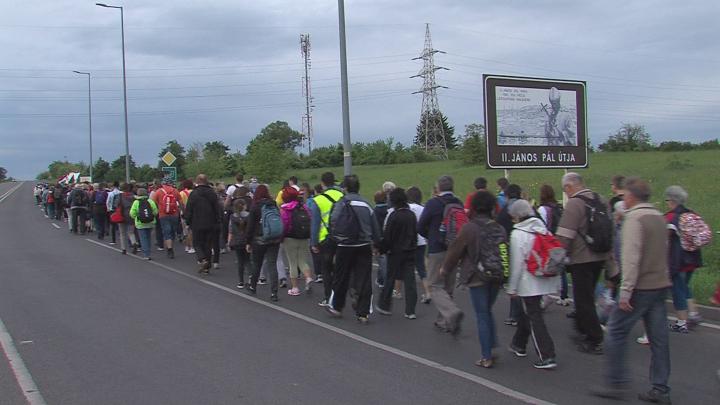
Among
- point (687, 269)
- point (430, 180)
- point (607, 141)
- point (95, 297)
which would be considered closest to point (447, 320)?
point (687, 269)

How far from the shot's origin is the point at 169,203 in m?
15.4

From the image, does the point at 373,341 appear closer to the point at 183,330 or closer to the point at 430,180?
the point at 183,330

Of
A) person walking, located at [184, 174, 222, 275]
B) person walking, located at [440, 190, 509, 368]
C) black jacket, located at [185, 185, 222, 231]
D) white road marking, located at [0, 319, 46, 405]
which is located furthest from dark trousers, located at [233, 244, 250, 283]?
person walking, located at [440, 190, 509, 368]

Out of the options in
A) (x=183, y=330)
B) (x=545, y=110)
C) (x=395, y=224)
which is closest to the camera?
(x=183, y=330)

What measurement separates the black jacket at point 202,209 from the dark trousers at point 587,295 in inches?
317

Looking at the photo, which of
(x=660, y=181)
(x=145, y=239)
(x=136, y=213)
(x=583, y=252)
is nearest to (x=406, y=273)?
(x=583, y=252)

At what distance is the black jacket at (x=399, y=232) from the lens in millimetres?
8586

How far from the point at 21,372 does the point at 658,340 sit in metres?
5.99

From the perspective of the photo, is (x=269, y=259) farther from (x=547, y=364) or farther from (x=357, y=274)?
(x=547, y=364)

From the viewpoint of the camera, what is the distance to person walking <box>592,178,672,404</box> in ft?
17.1

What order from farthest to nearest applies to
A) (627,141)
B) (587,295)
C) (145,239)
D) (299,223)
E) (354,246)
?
(627,141) → (145,239) → (299,223) → (354,246) → (587,295)

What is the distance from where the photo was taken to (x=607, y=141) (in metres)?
70.9

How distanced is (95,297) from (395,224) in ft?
17.2

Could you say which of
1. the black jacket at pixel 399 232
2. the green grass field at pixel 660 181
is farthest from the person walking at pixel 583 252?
the green grass field at pixel 660 181
